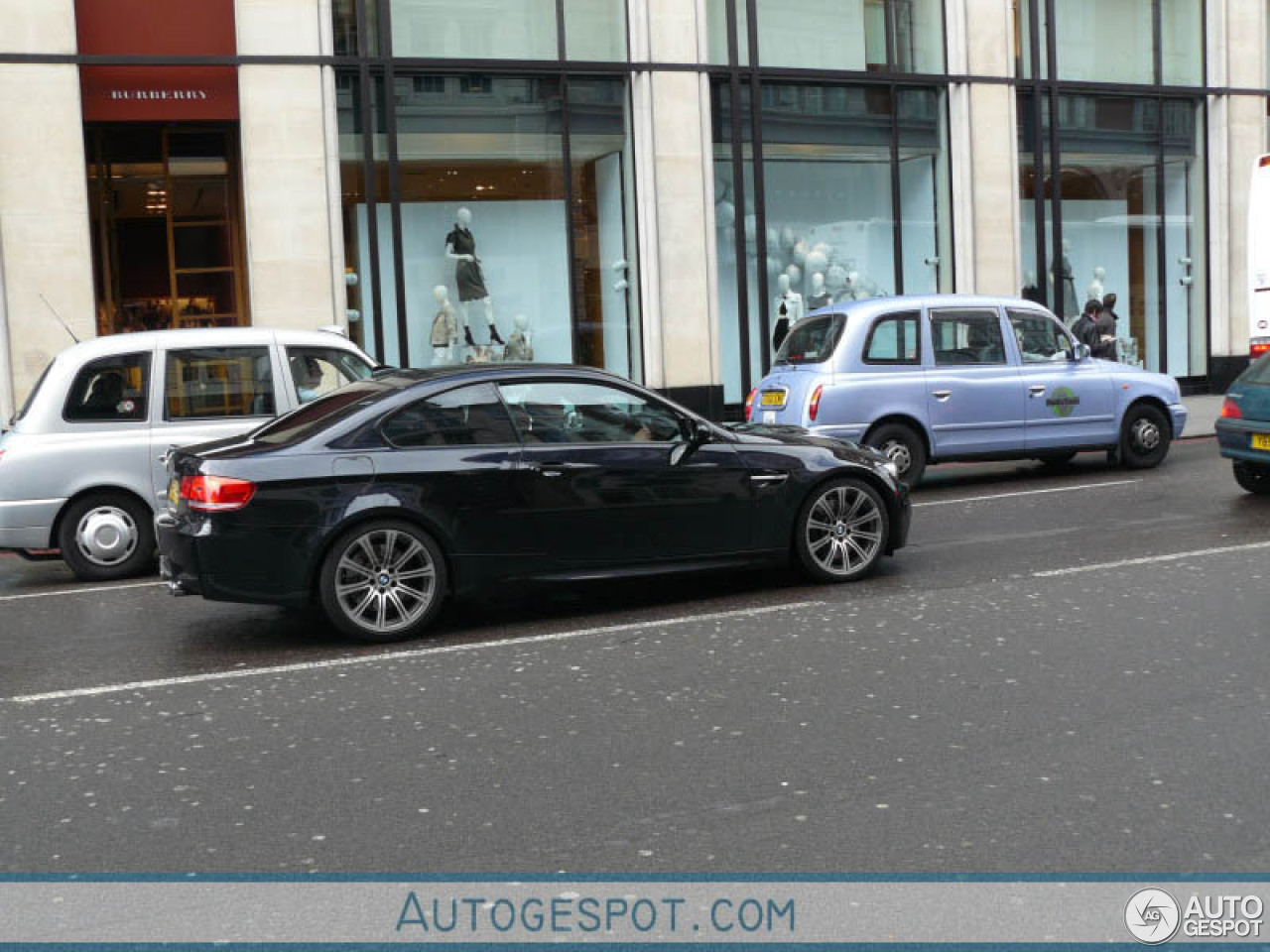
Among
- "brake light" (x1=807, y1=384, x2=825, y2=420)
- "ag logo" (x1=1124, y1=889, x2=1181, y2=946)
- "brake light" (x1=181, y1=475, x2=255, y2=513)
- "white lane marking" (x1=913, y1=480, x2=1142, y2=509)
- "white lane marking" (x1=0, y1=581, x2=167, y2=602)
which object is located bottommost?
"ag logo" (x1=1124, y1=889, x2=1181, y2=946)

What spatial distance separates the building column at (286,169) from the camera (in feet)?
57.5

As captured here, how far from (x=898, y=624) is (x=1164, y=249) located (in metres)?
18.5

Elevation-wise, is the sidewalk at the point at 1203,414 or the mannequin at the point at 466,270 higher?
the mannequin at the point at 466,270

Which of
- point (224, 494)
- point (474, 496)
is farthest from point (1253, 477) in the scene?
point (224, 494)

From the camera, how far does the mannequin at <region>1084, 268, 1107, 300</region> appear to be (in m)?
23.0

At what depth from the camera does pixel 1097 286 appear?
23.2 m

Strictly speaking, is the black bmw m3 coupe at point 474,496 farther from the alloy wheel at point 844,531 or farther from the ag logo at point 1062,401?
the ag logo at point 1062,401

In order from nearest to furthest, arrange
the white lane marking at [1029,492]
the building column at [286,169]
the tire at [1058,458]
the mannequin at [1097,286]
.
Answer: the white lane marking at [1029,492] → the tire at [1058,458] → the building column at [286,169] → the mannequin at [1097,286]

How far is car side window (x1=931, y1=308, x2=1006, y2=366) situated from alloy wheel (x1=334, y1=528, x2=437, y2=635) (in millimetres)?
7108

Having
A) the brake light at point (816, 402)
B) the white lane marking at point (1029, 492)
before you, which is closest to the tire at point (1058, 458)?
the white lane marking at point (1029, 492)

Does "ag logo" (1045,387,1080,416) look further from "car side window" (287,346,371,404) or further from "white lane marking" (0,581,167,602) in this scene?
"white lane marking" (0,581,167,602)

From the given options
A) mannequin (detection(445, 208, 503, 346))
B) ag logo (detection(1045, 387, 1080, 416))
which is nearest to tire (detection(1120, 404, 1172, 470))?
ag logo (detection(1045, 387, 1080, 416))

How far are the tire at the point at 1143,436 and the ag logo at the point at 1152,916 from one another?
36.4ft

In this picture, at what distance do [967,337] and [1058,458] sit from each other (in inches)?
81.5
